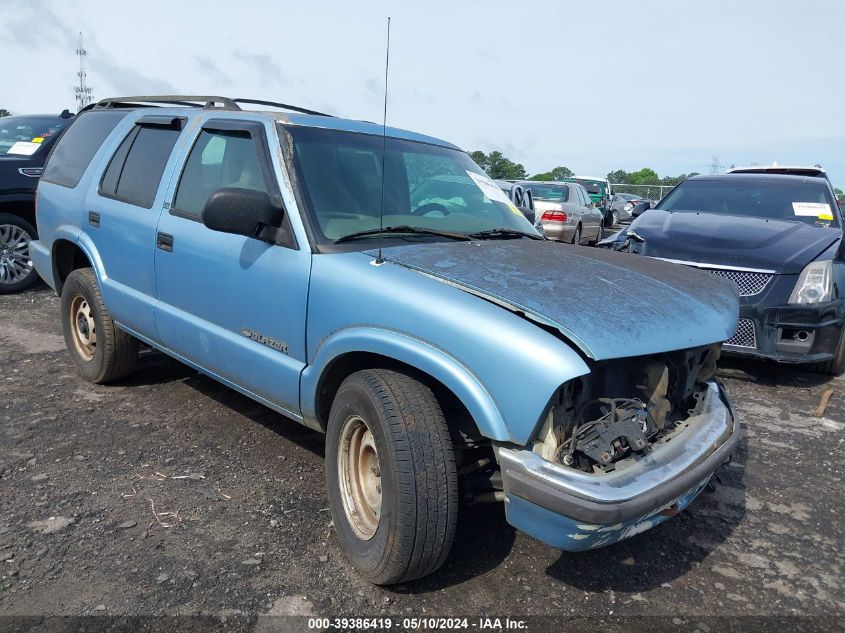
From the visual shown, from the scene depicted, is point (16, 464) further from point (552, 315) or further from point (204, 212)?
point (552, 315)

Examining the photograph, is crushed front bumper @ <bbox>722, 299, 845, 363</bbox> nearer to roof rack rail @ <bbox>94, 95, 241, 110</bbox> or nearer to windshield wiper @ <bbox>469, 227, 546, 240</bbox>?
windshield wiper @ <bbox>469, 227, 546, 240</bbox>

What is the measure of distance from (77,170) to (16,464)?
2203 mm

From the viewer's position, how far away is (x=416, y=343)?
243 centimetres

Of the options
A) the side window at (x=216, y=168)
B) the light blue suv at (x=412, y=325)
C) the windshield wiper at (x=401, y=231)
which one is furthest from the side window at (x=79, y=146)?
the windshield wiper at (x=401, y=231)

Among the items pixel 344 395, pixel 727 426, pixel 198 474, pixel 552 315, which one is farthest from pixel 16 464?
pixel 727 426

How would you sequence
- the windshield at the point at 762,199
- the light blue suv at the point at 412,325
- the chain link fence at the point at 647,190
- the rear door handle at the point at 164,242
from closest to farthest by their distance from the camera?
the light blue suv at the point at 412,325 < the rear door handle at the point at 164,242 < the windshield at the point at 762,199 < the chain link fence at the point at 647,190

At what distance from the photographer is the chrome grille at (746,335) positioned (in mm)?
4973

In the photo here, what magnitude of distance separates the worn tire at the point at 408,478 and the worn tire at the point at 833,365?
4245 mm

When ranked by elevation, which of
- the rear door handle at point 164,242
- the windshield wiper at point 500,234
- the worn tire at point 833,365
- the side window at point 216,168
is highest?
the side window at point 216,168

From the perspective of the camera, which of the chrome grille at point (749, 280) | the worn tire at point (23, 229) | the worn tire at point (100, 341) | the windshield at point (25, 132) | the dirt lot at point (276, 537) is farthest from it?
A: the windshield at point (25, 132)

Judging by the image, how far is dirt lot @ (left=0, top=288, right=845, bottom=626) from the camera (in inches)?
101

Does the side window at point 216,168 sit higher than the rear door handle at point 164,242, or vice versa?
the side window at point 216,168

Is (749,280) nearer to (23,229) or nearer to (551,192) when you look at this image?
(23,229)

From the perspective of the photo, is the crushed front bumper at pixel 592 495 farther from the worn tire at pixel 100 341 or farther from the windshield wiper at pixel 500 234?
the worn tire at pixel 100 341
